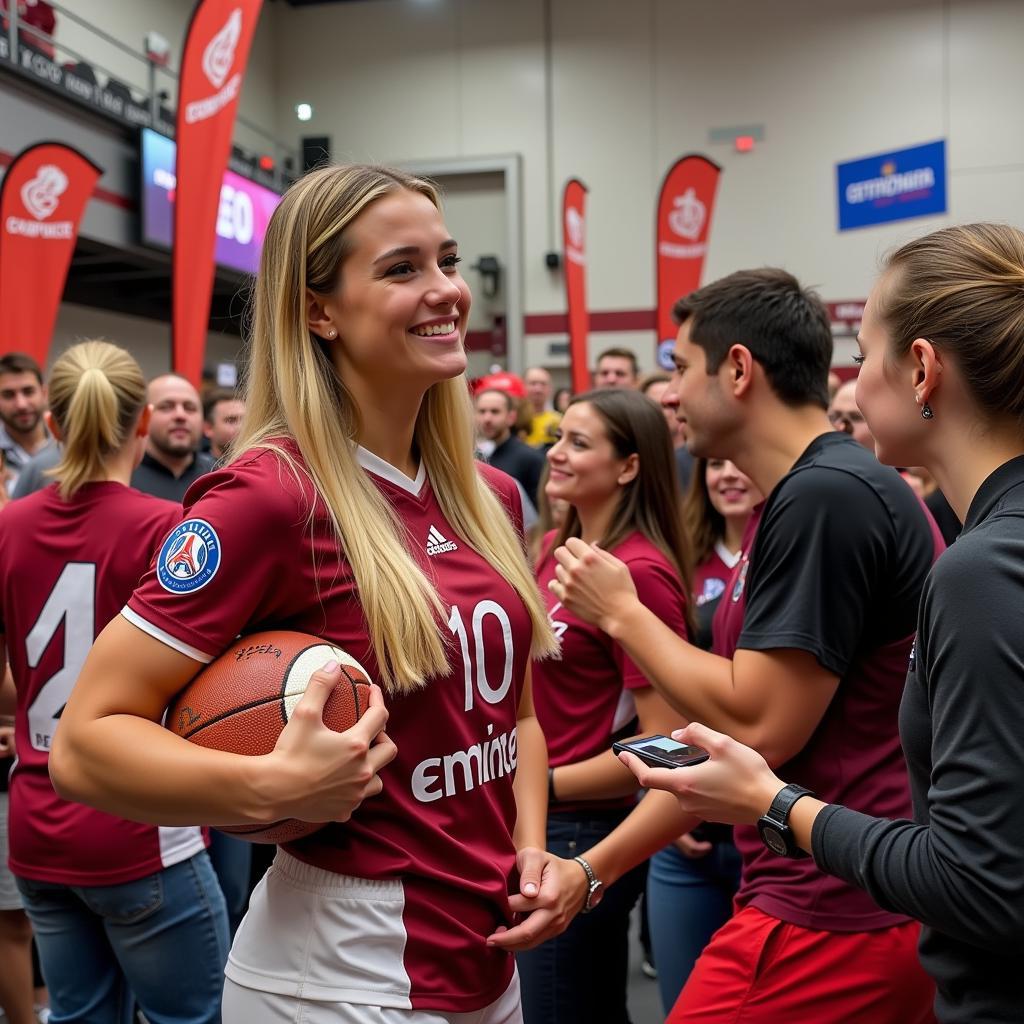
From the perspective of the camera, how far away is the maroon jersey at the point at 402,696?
4.24ft

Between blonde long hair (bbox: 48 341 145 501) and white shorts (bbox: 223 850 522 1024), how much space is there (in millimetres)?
1317

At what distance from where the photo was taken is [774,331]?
2047 mm

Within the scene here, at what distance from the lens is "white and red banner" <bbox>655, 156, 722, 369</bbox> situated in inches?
418

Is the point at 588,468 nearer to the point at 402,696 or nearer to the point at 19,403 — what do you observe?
the point at 402,696

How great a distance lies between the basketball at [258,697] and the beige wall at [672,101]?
41.7 ft

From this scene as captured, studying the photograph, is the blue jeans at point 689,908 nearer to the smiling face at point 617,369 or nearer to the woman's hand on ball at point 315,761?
the woman's hand on ball at point 315,761

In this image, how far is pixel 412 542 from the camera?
1518 mm

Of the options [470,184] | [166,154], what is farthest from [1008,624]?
[470,184]

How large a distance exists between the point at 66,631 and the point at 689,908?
62.7 inches

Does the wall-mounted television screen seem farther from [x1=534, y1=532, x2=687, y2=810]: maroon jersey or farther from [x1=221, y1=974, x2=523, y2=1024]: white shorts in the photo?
[x1=221, y1=974, x2=523, y2=1024]: white shorts

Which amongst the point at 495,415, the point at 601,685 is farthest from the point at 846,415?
the point at 495,415

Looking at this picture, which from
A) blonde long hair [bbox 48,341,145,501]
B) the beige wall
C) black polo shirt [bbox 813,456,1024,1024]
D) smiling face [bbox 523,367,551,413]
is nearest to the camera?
black polo shirt [bbox 813,456,1024,1024]

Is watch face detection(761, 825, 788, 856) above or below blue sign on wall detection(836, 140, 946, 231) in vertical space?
below

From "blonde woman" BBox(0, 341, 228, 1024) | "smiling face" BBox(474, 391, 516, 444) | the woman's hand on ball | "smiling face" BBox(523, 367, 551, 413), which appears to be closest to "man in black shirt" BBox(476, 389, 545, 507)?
"smiling face" BBox(474, 391, 516, 444)
